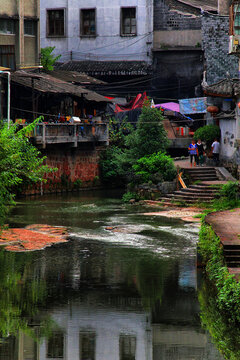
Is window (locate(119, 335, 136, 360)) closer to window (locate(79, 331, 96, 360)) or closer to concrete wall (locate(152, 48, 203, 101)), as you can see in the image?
window (locate(79, 331, 96, 360))

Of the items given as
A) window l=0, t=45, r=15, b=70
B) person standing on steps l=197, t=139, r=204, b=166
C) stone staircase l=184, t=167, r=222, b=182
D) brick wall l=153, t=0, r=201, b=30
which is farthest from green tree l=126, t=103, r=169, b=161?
brick wall l=153, t=0, r=201, b=30

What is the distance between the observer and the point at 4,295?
17625 millimetres

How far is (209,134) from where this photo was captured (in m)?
41.4

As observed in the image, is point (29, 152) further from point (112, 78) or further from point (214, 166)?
point (112, 78)

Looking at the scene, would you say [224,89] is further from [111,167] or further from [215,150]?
[111,167]

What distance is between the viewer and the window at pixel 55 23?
2202 inches

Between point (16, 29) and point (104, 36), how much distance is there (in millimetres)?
12825

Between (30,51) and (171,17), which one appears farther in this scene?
(171,17)

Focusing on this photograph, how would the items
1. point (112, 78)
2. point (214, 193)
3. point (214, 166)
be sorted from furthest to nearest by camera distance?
point (112, 78)
point (214, 166)
point (214, 193)

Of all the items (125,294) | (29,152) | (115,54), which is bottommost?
(125,294)

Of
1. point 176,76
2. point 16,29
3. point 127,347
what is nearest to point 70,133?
point 16,29

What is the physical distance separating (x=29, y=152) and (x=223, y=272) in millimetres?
10097

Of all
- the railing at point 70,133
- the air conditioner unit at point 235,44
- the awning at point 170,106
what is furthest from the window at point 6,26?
the air conditioner unit at point 235,44

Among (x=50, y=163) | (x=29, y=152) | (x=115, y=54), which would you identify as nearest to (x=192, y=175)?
(x=50, y=163)
